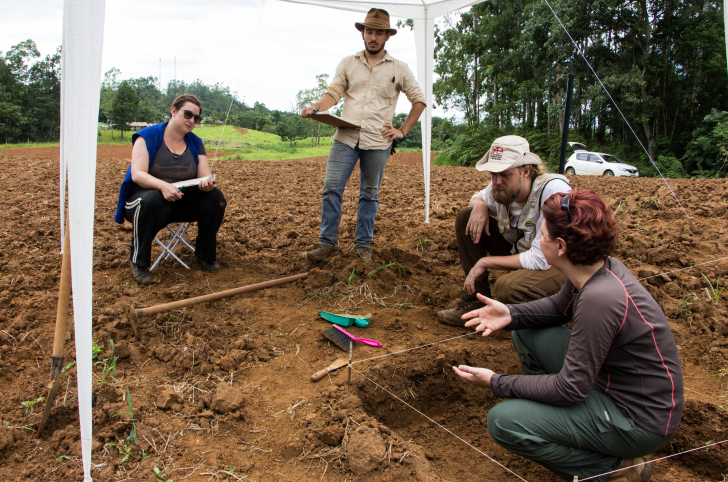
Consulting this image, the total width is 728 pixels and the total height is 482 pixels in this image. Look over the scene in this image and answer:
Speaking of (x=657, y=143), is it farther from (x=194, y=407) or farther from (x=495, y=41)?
(x=194, y=407)

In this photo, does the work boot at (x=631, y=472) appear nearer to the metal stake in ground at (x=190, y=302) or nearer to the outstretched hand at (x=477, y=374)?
the outstretched hand at (x=477, y=374)

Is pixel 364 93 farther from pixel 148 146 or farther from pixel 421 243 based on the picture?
pixel 148 146

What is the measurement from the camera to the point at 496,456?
223 centimetres

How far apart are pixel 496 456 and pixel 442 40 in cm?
2976

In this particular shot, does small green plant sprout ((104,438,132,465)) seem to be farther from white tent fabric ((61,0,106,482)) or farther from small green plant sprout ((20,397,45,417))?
small green plant sprout ((20,397,45,417))

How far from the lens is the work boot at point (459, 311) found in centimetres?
313

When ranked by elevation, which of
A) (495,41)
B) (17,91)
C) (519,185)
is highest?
(495,41)

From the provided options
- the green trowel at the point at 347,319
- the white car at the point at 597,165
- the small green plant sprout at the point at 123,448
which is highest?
the white car at the point at 597,165

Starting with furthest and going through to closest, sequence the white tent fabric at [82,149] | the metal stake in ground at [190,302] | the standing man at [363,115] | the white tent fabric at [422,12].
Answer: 1. the white tent fabric at [422,12]
2. the standing man at [363,115]
3. the metal stake in ground at [190,302]
4. the white tent fabric at [82,149]

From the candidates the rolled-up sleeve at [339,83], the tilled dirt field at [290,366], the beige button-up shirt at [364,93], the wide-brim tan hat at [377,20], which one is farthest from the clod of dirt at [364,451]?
the wide-brim tan hat at [377,20]

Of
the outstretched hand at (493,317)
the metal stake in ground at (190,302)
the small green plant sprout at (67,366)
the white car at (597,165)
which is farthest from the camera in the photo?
the white car at (597,165)

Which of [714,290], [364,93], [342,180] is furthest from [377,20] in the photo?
[714,290]

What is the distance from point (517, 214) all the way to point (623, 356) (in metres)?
1.29

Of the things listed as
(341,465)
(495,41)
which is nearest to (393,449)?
(341,465)
